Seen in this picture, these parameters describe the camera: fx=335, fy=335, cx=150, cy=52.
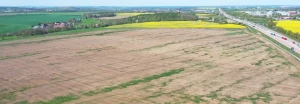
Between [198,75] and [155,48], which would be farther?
[155,48]

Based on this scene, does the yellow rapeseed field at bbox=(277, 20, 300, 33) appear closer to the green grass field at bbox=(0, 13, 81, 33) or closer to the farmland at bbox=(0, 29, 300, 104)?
the farmland at bbox=(0, 29, 300, 104)

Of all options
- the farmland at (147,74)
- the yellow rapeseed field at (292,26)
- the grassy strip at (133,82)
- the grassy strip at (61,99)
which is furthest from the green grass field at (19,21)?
the yellow rapeseed field at (292,26)

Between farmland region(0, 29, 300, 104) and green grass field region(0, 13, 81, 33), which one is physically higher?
farmland region(0, 29, 300, 104)

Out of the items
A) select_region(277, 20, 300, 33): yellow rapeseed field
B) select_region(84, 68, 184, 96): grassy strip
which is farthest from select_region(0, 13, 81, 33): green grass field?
select_region(277, 20, 300, 33): yellow rapeseed field

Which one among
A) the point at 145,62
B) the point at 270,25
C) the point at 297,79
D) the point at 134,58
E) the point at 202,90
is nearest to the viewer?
the point at 202,90

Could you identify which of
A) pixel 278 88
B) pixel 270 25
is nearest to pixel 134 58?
pixel 278 88

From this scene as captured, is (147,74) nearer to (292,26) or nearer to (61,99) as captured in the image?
(61,99)

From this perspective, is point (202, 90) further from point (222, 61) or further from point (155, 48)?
point (155, 48)

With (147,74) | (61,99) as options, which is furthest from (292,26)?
(61,99)
